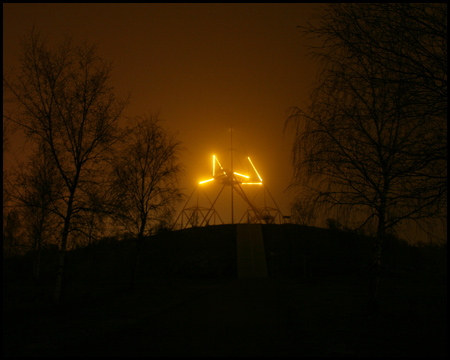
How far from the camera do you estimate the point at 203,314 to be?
41.4ft

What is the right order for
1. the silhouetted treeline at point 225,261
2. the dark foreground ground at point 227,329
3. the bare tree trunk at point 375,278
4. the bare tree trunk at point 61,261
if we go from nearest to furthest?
the dark foreground ground at point 227,329 < the bare tree trunk at point 375,278 < the bare tree trunk at point 61,261 < the silhouetted treeline at point 225,261

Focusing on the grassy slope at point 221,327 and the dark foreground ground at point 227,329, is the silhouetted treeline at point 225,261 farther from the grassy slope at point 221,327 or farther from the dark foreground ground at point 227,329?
the dark foreground ground at point 227,329

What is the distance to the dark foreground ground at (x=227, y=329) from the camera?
24.6 feet

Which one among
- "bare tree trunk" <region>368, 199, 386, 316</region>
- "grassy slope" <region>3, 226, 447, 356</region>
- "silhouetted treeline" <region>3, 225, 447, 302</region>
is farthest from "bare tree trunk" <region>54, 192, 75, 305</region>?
"silhouetted treeline" <region>3, 225, 447, 302</region>

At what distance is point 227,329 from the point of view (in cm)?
977

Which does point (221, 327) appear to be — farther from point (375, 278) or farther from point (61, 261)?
point (61, 261)

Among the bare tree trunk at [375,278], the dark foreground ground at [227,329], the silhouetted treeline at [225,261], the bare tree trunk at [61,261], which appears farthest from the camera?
the silhouetted treeline at [225,261]

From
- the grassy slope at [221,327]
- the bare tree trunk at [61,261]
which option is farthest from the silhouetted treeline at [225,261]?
the bare tree trunk at [61,261]


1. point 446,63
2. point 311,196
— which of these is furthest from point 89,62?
point 446,63

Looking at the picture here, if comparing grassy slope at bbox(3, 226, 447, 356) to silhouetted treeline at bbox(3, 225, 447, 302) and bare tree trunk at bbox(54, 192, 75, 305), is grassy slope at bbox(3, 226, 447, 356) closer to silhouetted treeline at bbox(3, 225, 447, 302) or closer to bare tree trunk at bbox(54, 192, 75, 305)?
bare tree trunk at bbox(54, 192, 75, 305)

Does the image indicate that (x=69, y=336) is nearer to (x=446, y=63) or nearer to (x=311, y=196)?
(x=311, y=196)

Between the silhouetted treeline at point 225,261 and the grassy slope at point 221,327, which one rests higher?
the silhouetted treeline at point 225,261

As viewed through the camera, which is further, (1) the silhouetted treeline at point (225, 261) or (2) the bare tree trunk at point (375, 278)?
(1) the silhouetted treeline at point (225, 261)

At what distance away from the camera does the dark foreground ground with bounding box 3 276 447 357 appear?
748 cm
